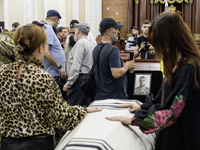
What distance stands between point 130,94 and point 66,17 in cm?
994

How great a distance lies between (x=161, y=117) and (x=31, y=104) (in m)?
0.78

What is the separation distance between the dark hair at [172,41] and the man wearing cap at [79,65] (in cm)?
274

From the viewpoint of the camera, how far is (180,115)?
1709 millimetres

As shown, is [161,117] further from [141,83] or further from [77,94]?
[77,94]

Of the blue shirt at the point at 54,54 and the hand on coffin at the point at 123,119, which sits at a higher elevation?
the blue shirt at the point at 54,54

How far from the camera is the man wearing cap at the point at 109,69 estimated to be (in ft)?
11.0

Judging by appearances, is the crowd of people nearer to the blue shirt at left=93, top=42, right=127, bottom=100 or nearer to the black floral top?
the black floral top

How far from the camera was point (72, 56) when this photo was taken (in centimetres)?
459

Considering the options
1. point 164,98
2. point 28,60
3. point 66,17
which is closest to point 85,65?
point 28,60

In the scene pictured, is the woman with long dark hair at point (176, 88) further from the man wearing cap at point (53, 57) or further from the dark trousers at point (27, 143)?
the man wearing cap at point (53, 57)

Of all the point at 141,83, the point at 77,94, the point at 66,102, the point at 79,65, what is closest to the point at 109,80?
the point at 141,83

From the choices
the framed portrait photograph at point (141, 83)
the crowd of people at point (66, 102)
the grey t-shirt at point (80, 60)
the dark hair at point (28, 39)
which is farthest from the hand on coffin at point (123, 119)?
Answer: the grey t-shirt at point (80, 60)

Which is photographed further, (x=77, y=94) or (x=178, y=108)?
(x=77, y=94)

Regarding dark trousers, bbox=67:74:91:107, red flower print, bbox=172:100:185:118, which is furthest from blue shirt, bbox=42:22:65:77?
red flower print, bbox=172:100:185:118
